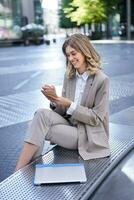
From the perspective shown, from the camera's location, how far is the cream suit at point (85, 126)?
13.4ft

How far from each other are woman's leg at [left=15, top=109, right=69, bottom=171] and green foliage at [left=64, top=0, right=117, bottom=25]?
3927cm

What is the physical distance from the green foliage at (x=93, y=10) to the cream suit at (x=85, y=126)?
39.2 metres

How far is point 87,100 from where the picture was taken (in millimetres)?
4188

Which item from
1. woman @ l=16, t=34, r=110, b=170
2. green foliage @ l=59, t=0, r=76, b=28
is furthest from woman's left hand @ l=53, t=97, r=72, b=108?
green foliage @ l=59, t=0, r=76, b=28

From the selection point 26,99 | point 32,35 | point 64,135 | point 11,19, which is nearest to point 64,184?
point 64,135

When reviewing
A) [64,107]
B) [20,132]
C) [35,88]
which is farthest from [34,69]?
[64,107]

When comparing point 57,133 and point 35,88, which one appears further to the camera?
point 35,88

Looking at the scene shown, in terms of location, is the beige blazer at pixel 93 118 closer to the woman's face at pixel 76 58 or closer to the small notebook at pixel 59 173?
the woman's face at pixel 76 58

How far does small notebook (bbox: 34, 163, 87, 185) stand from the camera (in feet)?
11.9

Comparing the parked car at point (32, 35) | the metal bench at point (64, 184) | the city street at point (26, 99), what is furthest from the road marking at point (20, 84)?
the parked car at point (32, 35)

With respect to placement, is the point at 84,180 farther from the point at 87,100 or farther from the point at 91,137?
the point at 87,100

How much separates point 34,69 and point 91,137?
11424mm

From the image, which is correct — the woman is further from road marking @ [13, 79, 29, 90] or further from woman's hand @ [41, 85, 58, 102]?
road marking @ [13, 79, 29, 90]

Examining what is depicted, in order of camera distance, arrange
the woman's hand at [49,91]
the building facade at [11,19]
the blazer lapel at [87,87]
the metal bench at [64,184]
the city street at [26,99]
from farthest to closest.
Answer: the building facade at [11,19] < the city street at [26,99] < the blazer lapel at [87,87] < the woman's hand at [49,91] < the metal bench at [64,184]
